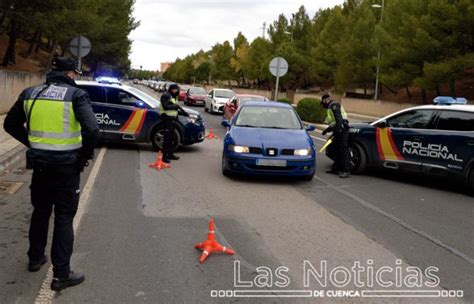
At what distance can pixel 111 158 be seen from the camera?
36.9 feet

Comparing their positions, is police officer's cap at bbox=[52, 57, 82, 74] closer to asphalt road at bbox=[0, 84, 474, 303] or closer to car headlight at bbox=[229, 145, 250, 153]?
asphalt road at bbox=[0, 84, 474, 303]

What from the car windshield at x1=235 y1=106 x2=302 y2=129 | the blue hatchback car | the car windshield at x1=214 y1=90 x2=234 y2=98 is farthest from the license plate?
the car windshield at x1=214 y1=90 x2=234 y2=98

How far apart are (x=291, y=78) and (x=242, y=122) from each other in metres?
47.5

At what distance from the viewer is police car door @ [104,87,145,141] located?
12406 mm

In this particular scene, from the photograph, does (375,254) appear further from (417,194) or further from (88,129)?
(417,194)

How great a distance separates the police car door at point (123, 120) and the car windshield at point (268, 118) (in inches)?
123

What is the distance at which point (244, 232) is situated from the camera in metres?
6.02

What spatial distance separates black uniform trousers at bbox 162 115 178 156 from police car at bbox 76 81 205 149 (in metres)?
1.03

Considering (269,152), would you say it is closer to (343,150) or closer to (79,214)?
(343,150)

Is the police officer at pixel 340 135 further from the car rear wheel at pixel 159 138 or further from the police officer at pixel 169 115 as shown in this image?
the car rear wheel at pixel 159 138

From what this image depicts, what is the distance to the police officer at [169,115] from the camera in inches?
438

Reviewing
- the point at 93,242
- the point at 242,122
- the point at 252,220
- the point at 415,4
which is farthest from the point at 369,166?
the point at 415,4

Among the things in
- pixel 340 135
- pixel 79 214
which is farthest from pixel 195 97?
pixel 79 214

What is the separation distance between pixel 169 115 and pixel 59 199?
282 inches
